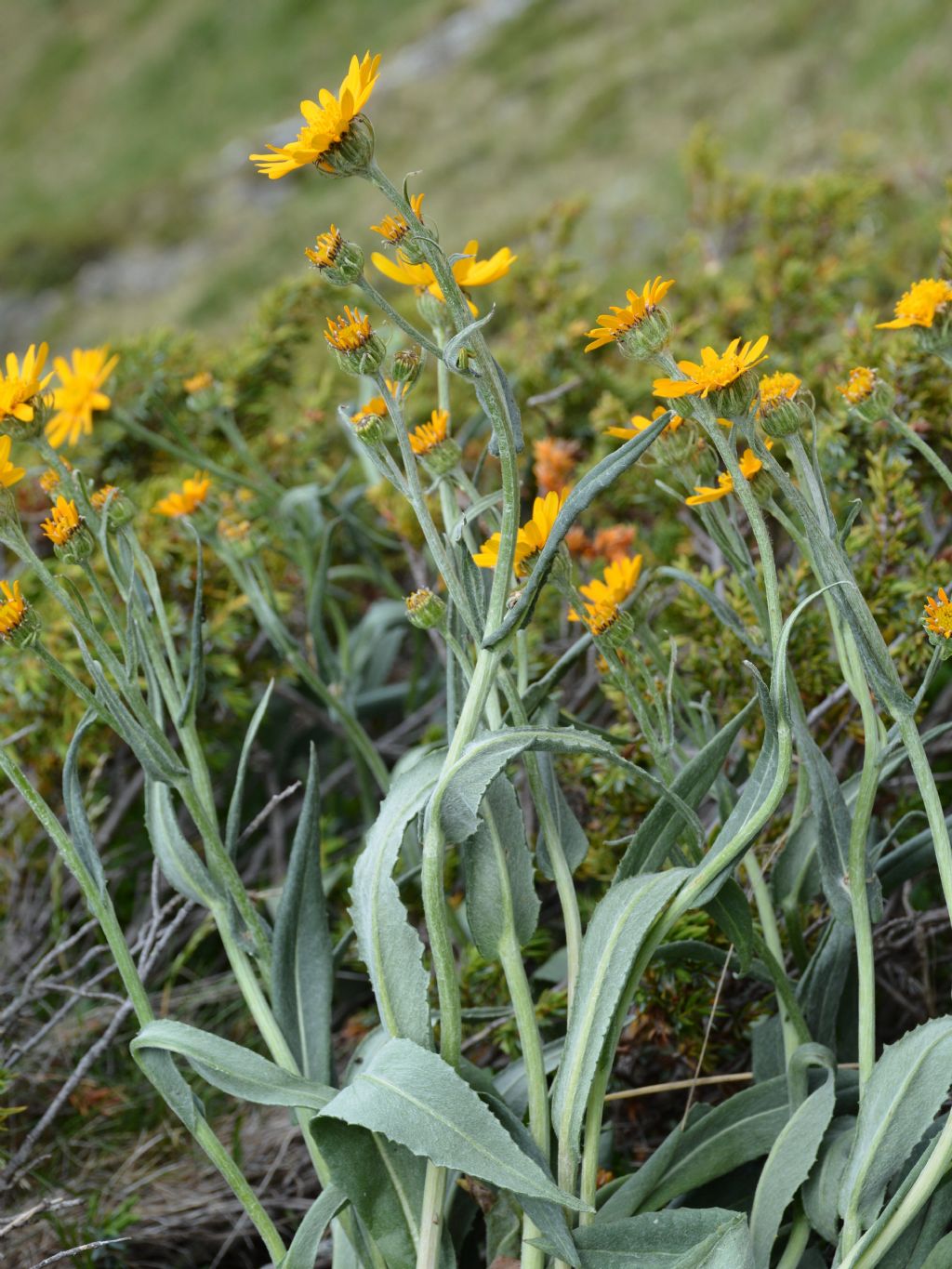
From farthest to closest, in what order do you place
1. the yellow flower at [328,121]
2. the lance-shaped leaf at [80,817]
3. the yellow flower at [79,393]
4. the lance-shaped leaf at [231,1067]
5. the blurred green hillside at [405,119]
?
1. the blurred green hillside at [405,119]
2. the yellow flower at [79,393]
3. the lance-shaped leaf at [80,817]
4. the lance-shaped leaf at [231,1067]
5. the yellow flower at [328,121]

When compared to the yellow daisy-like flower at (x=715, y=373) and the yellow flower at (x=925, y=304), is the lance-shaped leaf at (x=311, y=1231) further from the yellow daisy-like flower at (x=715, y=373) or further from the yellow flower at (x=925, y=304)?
the yellow flower at (x=925, y=304)

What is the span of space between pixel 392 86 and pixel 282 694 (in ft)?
46.4

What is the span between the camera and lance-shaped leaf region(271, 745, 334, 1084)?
1.06 metres

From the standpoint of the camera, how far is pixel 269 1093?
0.92 metres

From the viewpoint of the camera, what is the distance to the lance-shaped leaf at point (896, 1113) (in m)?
0.82

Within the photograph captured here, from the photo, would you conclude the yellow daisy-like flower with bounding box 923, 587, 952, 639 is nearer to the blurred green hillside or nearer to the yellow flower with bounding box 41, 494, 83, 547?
the yellow flower with bounding box 41, 494, 83, 547

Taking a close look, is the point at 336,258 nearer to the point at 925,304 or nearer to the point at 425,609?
the point at 425,609

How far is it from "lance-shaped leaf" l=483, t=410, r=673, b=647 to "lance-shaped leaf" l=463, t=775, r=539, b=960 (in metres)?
0.16

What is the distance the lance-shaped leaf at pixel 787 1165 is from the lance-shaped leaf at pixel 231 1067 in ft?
1.16

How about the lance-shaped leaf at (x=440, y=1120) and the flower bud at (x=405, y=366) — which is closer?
the lance-shaped leaf at (x=440, y=1120)

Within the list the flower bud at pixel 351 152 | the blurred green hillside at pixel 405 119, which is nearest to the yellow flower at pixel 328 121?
the flower bud at pixel 351 152

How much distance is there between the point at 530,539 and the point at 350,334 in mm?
225

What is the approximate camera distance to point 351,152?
82cm

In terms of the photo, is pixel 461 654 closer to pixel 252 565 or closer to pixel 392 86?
pixel 252 565
